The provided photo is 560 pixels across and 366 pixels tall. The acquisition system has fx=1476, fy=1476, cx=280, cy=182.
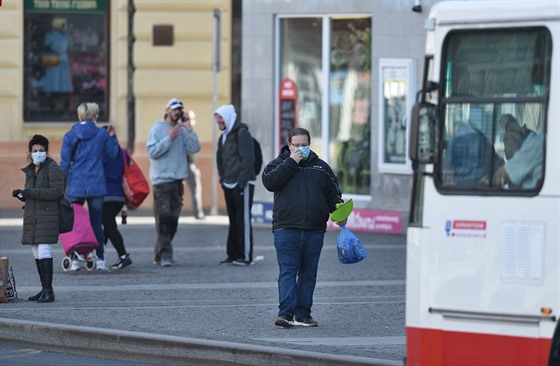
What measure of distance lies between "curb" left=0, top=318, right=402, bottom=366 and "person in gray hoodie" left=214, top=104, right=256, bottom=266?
16.0 ft

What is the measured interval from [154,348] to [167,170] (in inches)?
215

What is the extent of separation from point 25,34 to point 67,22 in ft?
2.31

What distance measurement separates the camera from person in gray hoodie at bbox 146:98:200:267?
16469 millimetres

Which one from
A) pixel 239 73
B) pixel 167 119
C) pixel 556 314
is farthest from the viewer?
pixel 239 73

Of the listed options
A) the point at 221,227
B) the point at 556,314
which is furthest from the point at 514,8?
the point at 221,227

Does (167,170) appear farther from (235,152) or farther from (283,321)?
(283,321)

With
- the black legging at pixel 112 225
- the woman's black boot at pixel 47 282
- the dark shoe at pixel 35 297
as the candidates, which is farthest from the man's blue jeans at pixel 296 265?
the black legging at pixel 112 225

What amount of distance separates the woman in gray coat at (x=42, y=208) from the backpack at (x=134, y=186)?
2.79 m

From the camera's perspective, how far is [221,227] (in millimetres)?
21219

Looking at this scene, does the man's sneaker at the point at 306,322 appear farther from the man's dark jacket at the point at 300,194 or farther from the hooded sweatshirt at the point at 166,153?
the hooded sweatshirt at the point at 166,153

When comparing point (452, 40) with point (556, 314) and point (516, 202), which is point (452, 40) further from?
point (556, 314)

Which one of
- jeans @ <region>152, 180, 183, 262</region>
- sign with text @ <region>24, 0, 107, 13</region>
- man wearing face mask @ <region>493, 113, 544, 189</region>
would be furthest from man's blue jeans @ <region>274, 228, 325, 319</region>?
sign with text @ <region>24, 0, 107, 13</region>

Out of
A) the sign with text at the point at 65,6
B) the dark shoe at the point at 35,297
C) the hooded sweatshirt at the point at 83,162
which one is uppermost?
the sign with text at the point at 65,6

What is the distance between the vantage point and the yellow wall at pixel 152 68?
926 inches
